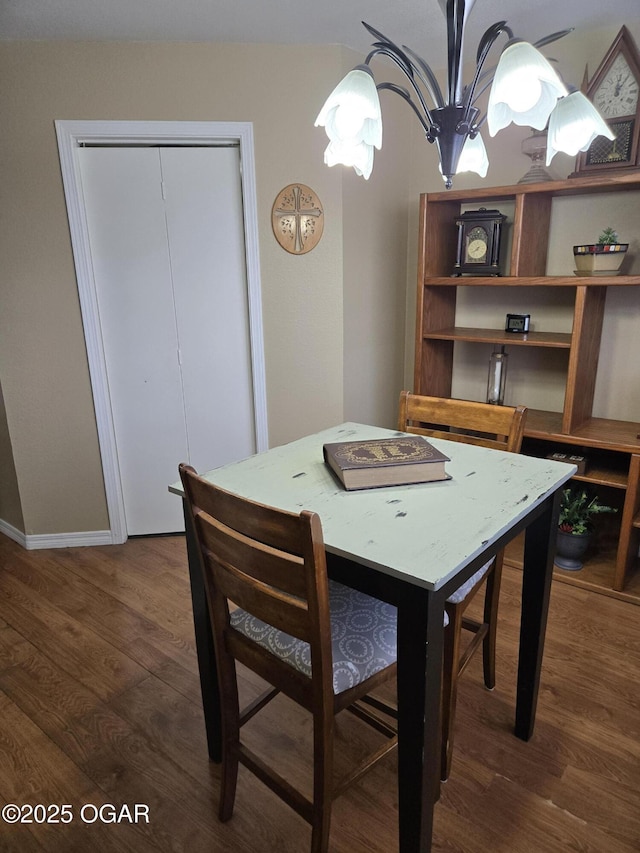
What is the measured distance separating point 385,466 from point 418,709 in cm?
55

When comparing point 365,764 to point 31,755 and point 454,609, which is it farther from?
point 31,755

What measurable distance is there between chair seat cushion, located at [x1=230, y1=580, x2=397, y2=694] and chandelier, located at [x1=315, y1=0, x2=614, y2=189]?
1.08 m

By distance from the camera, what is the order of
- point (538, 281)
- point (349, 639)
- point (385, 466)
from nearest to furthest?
point (349, 639) < point (385, 466) < point (538, 281)

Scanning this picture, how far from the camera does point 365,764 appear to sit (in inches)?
51.1

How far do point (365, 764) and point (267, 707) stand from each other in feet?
1.98

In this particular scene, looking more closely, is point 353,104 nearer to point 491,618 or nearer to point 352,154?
point 352,154

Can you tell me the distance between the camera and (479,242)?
2529mm

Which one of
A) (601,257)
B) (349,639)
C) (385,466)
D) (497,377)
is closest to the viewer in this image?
(349,639)

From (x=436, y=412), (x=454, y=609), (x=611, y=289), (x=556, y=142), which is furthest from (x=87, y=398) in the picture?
(x=611, y=289)

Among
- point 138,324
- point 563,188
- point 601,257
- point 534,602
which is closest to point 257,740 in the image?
point 534,602

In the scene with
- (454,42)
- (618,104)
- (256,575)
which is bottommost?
(256,575)

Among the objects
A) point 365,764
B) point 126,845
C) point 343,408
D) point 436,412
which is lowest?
point 126,845

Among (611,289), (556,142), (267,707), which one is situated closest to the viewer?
(556,142)

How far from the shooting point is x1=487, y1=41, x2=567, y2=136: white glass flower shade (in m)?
1.01
